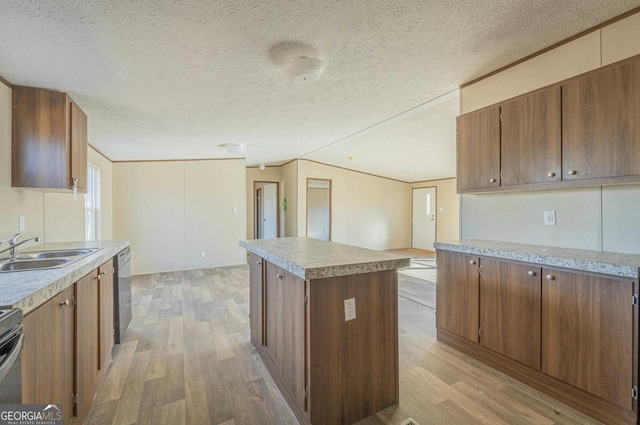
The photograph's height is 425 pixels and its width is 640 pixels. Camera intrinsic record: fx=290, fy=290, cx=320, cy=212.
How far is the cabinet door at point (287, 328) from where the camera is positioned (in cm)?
162

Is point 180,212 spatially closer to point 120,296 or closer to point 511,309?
point 120,296

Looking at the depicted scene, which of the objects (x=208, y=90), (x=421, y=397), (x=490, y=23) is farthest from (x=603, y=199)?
(x=208, y=90)

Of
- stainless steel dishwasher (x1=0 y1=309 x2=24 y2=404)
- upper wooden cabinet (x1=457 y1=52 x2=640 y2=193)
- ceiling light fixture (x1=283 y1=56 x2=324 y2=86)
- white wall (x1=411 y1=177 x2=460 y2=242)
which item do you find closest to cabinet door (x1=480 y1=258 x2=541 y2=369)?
upper wooden cabinet (x1=457 y1=52 x2=640 y2=193)

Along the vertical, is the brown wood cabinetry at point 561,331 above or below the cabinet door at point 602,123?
below

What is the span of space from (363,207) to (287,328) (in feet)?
21.7

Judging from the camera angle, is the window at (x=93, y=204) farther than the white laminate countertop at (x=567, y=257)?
Yes

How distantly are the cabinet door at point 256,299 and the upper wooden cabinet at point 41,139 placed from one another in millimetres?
1647

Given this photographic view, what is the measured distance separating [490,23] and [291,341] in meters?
2.30

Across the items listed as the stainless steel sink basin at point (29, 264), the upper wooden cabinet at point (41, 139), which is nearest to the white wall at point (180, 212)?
the upper wooden cabinet at point (41, 139)

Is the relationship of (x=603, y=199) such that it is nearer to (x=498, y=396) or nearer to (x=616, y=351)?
(x=616, y=351)

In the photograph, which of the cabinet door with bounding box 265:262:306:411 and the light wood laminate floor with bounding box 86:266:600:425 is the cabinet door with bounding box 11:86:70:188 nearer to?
the light wood laminate floor with bounding box 86:266:600:425

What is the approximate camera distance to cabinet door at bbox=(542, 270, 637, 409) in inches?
61.5

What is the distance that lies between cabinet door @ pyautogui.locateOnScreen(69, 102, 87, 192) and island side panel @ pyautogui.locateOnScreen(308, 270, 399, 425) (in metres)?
2.36

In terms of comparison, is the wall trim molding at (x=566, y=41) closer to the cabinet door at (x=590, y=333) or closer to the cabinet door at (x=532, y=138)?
the cabinet door at (x=532, y=138)
